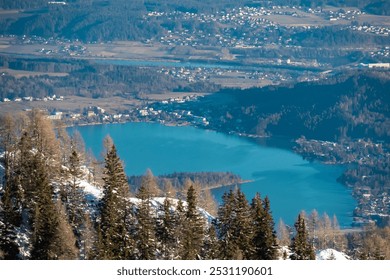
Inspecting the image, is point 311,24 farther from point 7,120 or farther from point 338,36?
point 7,120

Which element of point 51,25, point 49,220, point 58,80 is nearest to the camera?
point 49,220

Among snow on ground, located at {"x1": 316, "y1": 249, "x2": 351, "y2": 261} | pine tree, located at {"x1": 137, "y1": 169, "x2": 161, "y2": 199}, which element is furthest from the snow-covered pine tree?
snow on ground, located at {"x1": 316, "y1": 249, "x2": 351, "y2": 261}

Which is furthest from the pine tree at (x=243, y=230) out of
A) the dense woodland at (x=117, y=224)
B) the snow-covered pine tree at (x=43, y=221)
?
the snow-covered pine tree at (x=43, y=221)

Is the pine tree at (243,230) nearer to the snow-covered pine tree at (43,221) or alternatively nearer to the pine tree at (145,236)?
the pine tree at (145,236)

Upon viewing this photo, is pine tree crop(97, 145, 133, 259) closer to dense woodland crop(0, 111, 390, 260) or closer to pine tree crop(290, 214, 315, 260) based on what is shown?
dense woodland crop(0, 111, 390, 260)

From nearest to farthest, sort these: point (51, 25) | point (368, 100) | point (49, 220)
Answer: point (49, 220), point (368, 100), point (51, 25)

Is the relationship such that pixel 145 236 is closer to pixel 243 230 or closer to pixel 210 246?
pixel 210 246

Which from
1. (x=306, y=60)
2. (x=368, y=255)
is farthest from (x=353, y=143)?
(x=368, y=255)
